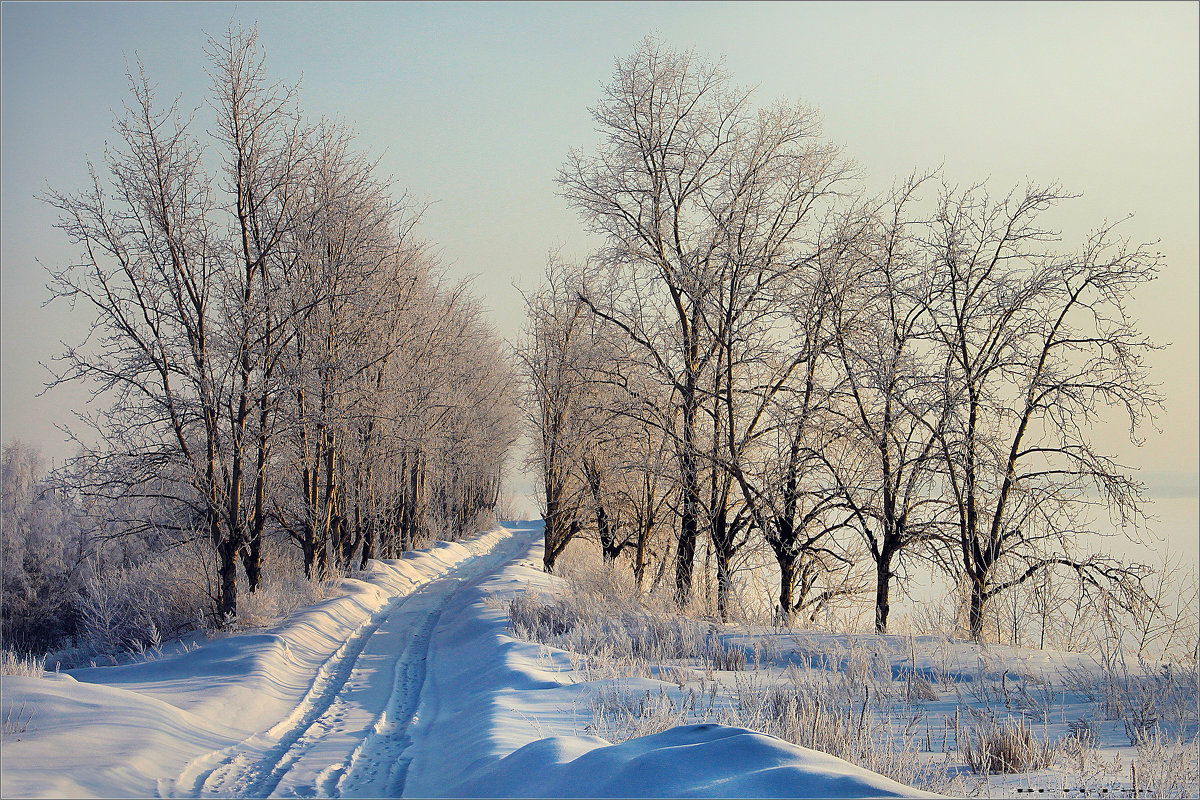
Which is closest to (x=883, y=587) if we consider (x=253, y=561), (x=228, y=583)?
(x=228, y=583)

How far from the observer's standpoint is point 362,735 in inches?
265

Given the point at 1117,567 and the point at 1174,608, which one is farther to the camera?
the point at 1117,567

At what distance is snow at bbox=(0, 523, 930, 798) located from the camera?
4027mm

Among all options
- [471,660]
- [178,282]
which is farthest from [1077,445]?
[178,282]

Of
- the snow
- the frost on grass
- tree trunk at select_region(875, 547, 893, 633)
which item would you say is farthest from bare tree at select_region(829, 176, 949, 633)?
the snow

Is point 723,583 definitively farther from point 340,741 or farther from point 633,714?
point 340,741

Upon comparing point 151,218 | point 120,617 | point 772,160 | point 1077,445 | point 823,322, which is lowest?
point 120,617

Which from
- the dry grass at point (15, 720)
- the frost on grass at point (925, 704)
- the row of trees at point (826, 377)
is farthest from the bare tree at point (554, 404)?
the dry grass at point (15, 720)

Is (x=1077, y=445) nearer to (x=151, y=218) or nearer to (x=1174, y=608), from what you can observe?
(x=1174, y=608)

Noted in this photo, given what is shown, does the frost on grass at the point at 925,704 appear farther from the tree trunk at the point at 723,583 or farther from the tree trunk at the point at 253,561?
the tree trunk at the point at 253,561

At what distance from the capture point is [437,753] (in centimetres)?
607

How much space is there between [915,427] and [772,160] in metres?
6.04

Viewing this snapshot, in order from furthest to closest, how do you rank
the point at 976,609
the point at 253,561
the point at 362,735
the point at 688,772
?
the point at 253,561 → the point at 976,609 → the point at 362,735 → the point at 688,772

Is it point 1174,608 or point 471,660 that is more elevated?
point 1174,608
